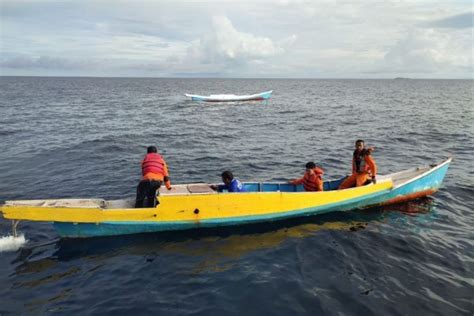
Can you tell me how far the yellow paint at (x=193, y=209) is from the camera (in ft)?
30.6

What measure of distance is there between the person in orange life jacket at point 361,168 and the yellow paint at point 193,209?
1053 mm

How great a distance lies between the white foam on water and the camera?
9961 millimetres

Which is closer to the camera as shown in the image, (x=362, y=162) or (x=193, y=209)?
(x=193, y=209)

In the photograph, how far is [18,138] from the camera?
2573cm

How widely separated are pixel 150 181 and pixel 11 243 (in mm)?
4234

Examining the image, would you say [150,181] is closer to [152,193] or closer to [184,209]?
[152,193]

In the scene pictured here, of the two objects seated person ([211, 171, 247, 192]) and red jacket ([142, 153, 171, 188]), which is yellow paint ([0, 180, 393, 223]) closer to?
seated person ([211, 171, 247, 192])

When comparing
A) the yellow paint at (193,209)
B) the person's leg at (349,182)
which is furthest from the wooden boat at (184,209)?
the person's leg at (349,182)

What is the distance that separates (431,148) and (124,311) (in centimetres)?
2192

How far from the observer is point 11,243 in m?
10.1

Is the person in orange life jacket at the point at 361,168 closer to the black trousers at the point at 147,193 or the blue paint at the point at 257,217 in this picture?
the blue paint at the point at 257,217

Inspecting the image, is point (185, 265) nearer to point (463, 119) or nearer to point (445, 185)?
point (445, 185)

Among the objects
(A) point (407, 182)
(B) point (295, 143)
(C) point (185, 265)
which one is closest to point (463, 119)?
(B) point (295, 143)

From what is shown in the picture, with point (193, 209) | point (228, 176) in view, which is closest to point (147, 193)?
point (193, 209)
